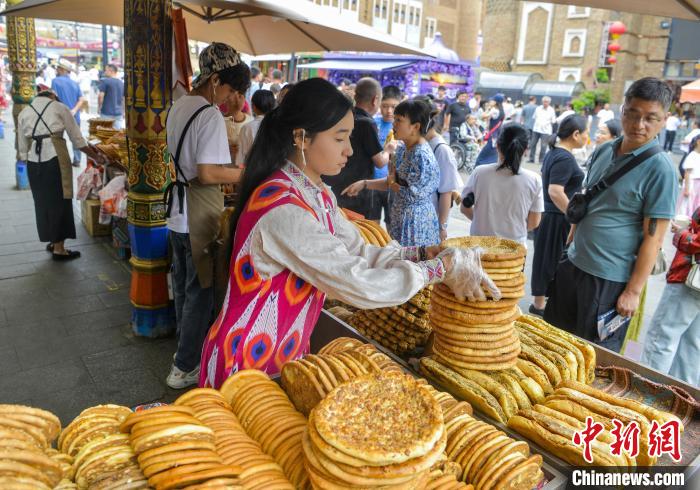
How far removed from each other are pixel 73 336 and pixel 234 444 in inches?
142

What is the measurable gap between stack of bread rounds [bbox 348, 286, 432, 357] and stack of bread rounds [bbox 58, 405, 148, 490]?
4.14 ft

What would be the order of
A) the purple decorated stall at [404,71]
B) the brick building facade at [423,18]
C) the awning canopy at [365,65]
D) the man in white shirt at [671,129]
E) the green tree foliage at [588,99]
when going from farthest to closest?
the brick building facade at [423,18], the green tree foliage at [588,99], the man in white shirt at [671,129], the purple decorated stall at [404,71], the awning canopy at [365,65]

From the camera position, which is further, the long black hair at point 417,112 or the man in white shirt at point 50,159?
the man in white shirt at point 50,159

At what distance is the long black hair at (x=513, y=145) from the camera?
13.4ft

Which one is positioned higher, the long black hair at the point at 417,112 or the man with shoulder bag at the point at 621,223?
the long black hair at the point at 417,112

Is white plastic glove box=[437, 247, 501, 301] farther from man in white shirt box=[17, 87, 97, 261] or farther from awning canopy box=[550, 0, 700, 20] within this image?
man in white shirt box=[17, 87, 97, 261]

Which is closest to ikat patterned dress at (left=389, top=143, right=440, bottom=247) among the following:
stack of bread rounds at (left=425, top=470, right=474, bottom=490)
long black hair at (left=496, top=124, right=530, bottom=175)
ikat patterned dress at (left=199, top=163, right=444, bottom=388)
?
long black hair at (left=496, top=124, right=530, bottom=175)

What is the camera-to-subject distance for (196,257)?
3.39 m

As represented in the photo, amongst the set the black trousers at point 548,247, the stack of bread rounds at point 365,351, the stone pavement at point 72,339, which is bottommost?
the stone pavement at point 72,339

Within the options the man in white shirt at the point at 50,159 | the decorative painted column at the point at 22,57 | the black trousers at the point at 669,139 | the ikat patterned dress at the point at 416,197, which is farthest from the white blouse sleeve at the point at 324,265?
the black trousers at the point at 669,139

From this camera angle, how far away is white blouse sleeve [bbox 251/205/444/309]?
5.60 ft

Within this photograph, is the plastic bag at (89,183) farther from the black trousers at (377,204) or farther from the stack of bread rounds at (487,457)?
the stack of bread rounds at (487,457)

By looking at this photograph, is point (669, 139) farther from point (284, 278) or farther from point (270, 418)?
point (270, 418)

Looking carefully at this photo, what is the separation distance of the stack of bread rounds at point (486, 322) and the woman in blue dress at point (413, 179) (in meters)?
2.47
